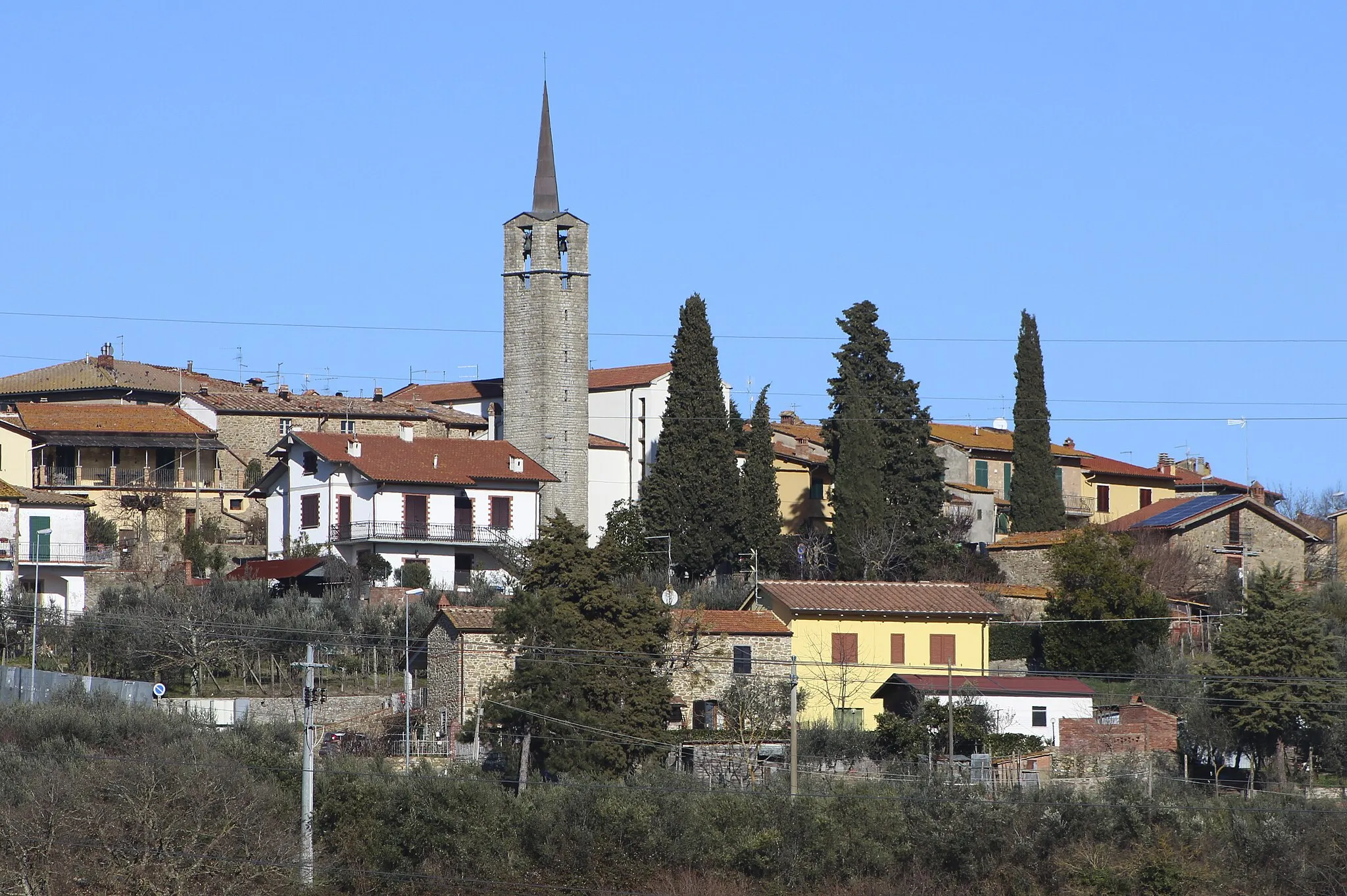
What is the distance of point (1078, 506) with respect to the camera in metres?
68.5

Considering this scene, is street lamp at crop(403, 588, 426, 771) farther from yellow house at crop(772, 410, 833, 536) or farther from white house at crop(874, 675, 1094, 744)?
yellow house at crop(772, 410, 833, 536)

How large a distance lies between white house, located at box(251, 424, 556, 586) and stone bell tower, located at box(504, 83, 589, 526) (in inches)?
140

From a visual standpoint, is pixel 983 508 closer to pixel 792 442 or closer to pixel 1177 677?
pixel 792 442

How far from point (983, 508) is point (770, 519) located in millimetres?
9879

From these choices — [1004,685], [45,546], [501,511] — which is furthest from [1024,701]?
[45,546]

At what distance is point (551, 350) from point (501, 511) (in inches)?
334

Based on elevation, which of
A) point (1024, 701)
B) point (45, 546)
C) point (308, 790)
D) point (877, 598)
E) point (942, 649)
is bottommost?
point (308, 790)

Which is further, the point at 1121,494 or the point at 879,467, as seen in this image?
the point at 1121,494

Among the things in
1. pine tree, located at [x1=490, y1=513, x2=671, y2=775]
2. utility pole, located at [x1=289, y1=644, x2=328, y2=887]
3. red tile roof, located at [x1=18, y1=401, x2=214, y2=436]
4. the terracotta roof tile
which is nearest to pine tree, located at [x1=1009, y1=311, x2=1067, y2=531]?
the terracotta roof tile

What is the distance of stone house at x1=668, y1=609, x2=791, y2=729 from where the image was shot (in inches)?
1636

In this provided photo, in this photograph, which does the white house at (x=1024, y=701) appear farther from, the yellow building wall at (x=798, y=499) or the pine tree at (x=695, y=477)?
the yellow building wall at (x=798, y=499)

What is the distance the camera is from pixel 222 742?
1371 inches

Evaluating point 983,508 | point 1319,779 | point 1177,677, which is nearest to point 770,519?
point 983,508

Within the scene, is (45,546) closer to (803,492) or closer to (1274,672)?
(803,492)
